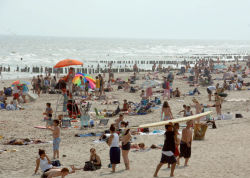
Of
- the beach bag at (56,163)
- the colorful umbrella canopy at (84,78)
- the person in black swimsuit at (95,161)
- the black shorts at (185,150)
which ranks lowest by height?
the beach bag at (56,163)

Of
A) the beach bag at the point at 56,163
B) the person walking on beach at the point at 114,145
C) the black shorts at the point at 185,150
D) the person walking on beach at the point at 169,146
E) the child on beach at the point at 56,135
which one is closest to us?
the person walking on beach at the point at 169,146

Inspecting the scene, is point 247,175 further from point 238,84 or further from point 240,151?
point 238,84

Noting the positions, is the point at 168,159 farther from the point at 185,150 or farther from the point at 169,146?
the point at 185,150

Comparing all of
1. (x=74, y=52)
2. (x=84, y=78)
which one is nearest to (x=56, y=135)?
(x=84, y=78)

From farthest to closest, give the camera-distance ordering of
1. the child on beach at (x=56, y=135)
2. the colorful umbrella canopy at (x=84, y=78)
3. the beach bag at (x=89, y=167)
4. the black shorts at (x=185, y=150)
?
the colorful umbrella canopy at (x=84, y=78), the child on beach at (x=56, y=135), the beach bag at (x=89, y=167), the black shorts at (x=185, y=150)

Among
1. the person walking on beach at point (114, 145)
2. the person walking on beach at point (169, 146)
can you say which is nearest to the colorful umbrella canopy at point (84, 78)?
the person walking on beach at point (114, 145)

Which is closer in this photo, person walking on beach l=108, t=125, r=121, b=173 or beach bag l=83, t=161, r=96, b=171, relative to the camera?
person walking on beach l=108, t=125, r=121, b=173

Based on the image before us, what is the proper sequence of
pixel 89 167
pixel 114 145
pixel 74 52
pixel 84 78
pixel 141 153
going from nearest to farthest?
pixel 114 145, pixel 89 167, pixel 141 153, pixel 84 78, pixel 74 52

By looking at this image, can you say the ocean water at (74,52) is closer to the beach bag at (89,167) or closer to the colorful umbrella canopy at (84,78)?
the colorful umbrella canopy at (84,78)

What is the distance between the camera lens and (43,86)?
83.3 feet

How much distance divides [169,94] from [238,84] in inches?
217

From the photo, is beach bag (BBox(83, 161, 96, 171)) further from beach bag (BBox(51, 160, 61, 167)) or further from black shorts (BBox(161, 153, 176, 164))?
black shorts (BBox(161, 153, 176, 164))

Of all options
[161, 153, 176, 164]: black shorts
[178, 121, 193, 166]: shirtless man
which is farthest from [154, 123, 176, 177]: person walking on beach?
[178, 121, 193, 166]: shirtless man

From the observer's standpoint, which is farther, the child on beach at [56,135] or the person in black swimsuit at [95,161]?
the child on beach at [56,135]
